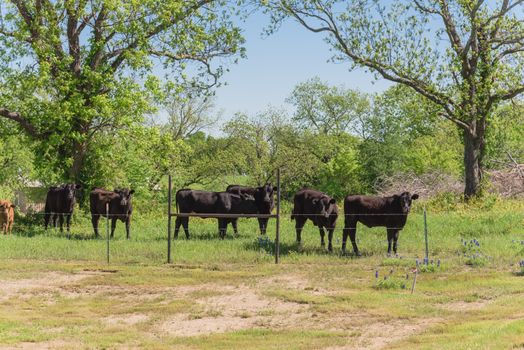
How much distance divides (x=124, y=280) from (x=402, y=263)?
23.7 ft

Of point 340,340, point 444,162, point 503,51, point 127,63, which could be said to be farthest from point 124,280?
point 444,162

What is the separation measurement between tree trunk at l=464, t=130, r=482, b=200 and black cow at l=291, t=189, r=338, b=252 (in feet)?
45.2

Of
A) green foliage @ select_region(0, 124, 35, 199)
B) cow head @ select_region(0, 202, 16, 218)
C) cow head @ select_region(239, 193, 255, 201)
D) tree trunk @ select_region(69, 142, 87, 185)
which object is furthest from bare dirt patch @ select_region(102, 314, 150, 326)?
green foliage @ select_region(0, 124, 35, 199)

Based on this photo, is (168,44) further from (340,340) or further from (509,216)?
(340,340)

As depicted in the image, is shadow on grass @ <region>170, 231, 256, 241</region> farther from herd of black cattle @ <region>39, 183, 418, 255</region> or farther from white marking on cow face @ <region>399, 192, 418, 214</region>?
white marking on cow face @ <region>399, 192, 418, 214</region>

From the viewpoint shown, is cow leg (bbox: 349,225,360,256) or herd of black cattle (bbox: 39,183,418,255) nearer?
cow leg (bbox: 349,225,360,256)

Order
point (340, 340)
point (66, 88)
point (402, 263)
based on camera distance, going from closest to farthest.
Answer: point (340, 340)
point (402, 263)
point (66, 88)

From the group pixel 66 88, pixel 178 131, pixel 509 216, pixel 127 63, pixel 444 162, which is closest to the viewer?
pixel 509 216

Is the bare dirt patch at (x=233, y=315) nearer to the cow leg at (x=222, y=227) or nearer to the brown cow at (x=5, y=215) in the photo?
the cow leg at (x=222, y=227)

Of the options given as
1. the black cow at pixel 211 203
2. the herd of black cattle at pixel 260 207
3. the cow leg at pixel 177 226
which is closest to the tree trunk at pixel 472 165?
the herd of black cattle at pixel 260 207

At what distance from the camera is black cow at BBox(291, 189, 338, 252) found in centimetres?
2142

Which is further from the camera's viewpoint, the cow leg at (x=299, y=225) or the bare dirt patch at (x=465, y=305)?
the cow leg at (x=299, y=225)

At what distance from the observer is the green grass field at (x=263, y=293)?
36.1ft

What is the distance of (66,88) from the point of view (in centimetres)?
2936
